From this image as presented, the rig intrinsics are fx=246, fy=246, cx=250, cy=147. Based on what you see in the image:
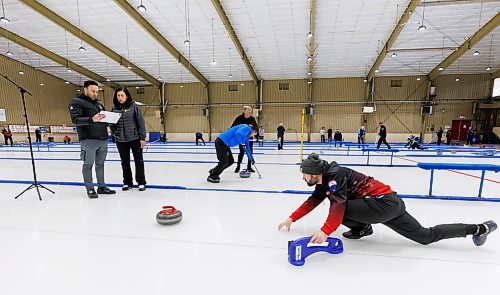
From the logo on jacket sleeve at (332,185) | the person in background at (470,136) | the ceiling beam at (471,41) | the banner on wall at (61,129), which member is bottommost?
the person in background at (470,136)

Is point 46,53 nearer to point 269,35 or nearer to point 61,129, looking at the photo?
point 61,129

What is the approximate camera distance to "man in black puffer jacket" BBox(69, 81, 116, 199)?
327 centimetres

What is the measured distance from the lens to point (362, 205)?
1.95m

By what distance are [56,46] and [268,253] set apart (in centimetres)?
1997

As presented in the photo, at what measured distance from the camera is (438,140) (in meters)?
18.6

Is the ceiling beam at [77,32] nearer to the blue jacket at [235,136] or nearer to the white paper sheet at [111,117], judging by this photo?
the white paper sheet at [111,117]

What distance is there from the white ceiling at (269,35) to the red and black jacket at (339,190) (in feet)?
37.3

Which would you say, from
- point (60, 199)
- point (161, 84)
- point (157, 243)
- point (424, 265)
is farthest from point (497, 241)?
point (161, 84)

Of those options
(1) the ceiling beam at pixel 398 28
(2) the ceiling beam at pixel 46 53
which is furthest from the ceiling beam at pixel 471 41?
(2) the ceiling beam at pixel 46 53

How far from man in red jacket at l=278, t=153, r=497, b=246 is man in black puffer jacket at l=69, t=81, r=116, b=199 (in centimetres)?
284

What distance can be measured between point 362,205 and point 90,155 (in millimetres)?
3506

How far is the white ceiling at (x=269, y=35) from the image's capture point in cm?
1147

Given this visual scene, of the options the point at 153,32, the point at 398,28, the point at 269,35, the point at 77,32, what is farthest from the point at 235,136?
the point at 77,32

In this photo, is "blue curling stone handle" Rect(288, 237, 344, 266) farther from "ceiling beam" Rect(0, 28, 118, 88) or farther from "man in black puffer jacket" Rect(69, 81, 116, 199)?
"ceiling beam" Rect(0, 28, 118, 88)
